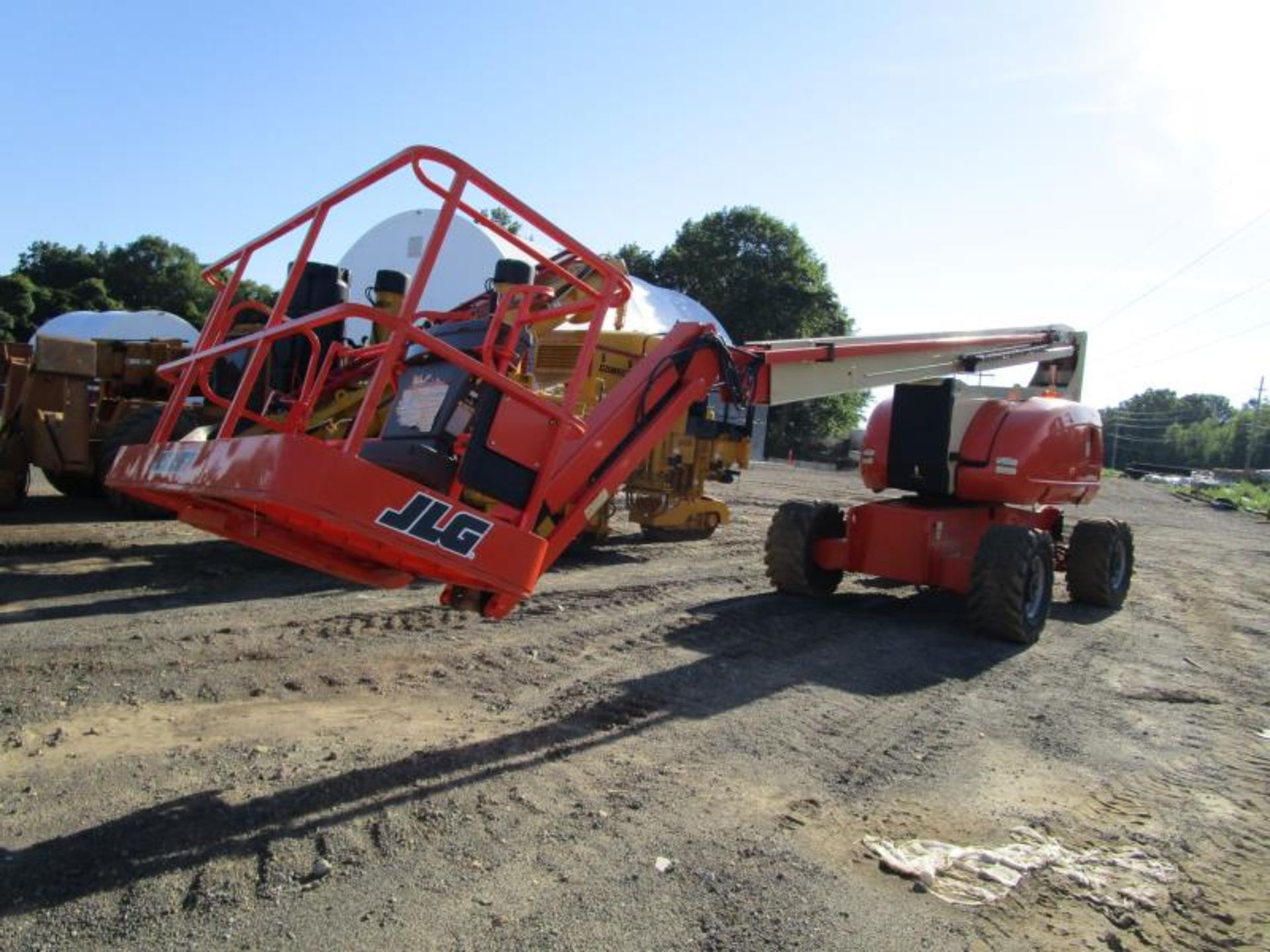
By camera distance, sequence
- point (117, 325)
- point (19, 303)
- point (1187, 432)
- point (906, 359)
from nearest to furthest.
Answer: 1. point (906, 359)
2. point (117, 325)
3. point (19, 303)
4. point (1187, 432)

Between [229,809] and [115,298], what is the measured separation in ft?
183

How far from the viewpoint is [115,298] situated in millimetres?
51625

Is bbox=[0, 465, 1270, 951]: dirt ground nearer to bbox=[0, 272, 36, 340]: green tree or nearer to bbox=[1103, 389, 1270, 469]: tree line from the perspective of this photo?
bbox=[0, 272, 36, 340]: green tree

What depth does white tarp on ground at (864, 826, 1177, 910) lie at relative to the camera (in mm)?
3650

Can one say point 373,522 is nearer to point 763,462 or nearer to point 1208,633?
point 1208,633

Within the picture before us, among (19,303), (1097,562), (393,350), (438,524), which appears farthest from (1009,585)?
(19,303)

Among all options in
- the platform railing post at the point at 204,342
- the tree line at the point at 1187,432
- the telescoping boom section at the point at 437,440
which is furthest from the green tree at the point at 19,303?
the tree line at the point at 1187,432

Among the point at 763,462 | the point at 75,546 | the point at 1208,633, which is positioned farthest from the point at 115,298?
the point at 1208,633

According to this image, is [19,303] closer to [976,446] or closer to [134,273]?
[134,273]

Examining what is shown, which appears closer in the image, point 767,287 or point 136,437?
point 136,437

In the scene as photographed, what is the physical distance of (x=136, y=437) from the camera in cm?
1091

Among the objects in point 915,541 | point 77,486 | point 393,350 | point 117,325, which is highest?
point 117,325

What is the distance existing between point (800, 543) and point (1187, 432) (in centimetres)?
10998

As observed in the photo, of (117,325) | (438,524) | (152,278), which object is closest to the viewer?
(438,524)
